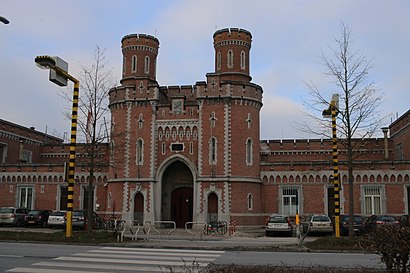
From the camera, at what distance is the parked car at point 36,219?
3447cm

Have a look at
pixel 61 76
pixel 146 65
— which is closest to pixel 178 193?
pixel 146 65

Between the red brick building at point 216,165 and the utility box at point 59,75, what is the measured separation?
42.9ft

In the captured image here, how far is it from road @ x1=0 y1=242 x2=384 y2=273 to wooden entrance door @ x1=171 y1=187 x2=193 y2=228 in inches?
749

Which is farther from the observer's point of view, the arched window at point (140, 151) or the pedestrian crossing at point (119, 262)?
the arched window at point (140, 151)

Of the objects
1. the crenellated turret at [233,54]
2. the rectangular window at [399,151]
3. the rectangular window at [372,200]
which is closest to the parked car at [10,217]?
the crenellated turret at [233,54]

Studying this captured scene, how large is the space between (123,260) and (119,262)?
0.50 meters

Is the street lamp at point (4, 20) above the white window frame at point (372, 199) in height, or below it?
above

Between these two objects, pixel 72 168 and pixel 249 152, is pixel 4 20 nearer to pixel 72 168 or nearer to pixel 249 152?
pixel 72 168

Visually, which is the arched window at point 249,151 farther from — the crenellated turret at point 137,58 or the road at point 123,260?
the road at point 123,260

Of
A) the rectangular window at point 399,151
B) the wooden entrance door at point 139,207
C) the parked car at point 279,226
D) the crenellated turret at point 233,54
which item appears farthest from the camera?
the rectangular window at point 399,151

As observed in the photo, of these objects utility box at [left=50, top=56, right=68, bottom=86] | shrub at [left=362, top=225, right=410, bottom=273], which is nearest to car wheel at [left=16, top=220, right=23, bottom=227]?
utility box at [left=50, top=56, right=68, bottom=86]

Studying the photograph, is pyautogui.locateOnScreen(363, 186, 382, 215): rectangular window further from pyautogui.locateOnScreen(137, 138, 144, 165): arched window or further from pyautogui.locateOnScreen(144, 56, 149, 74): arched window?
pyautogui.locateOnScreen(144, 56, 149, 74): arched window

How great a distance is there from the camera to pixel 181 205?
120ft

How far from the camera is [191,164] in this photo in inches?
1371
